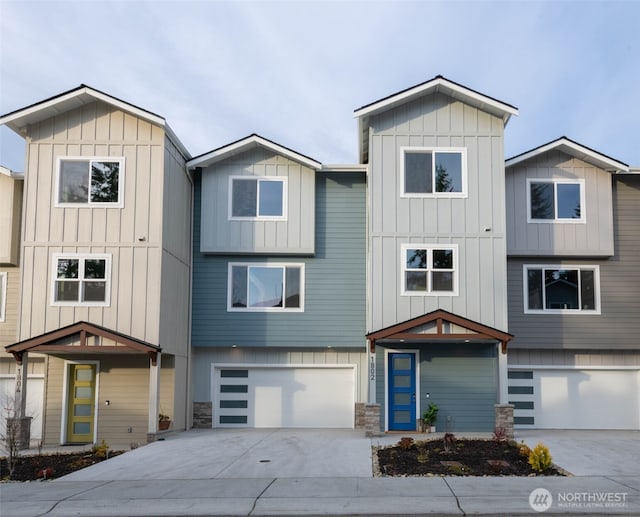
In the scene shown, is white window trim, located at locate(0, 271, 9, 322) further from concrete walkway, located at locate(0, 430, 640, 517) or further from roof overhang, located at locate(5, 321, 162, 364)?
concrete walkway, located at locate(0, 430, 640, 517)

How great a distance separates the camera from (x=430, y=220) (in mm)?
18219

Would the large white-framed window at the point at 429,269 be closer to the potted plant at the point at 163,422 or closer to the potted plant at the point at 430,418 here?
the potted plant at the point at 430,418

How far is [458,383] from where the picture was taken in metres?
18.1

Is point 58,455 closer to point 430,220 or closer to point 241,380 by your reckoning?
point 241,380

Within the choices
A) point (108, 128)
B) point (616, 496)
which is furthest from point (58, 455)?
point (616, 496)

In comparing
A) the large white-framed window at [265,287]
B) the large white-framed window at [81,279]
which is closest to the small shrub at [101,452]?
the large white-framed window at [81,279]

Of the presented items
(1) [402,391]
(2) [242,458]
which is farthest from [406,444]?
(1) [402,391]

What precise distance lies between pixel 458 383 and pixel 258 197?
7.19 metres

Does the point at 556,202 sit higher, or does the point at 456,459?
the point at 556,202

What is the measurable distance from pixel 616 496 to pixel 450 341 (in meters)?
7.67

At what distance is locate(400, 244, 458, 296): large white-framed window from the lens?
1795 centimetres

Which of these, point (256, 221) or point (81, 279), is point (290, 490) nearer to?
point (81, 279)

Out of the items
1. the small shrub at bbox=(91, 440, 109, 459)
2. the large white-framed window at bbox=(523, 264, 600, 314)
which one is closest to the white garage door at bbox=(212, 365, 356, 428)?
the small shrub at bbox=(91, 440, 109, 459)

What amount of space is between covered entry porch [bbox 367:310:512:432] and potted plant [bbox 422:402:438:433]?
12 cm
